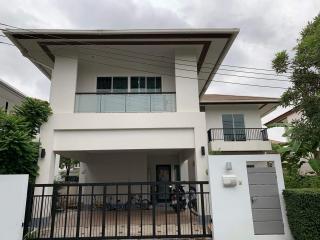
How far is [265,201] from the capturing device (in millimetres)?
7574

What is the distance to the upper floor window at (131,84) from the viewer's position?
12562mm

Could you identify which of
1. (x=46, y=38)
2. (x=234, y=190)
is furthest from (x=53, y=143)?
(x=234, y=190)

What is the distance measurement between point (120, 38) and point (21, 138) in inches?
217

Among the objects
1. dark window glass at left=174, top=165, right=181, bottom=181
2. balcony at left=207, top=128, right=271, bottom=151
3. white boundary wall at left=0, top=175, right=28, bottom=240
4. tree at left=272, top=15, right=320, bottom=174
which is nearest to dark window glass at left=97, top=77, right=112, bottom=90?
white boundary wall at left=0, top=175, right=28, bottom=240

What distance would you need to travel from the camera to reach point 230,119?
19.4 m

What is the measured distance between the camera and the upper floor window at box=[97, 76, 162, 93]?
41.2ft

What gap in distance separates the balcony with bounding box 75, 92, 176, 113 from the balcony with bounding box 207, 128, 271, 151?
747 centimetres

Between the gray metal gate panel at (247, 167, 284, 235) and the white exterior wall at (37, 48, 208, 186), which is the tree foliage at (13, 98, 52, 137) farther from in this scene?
the gray metal gate panel at (247, 167, 284, 235)

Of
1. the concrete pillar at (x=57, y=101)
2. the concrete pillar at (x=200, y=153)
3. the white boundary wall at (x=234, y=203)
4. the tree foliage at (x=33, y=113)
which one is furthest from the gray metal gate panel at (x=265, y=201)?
the tree foliage at (x=33, y=113)

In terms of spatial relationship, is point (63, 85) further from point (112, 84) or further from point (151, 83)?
point (151, 83)

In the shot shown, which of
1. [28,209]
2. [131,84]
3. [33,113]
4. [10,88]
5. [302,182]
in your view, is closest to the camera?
[28,209]

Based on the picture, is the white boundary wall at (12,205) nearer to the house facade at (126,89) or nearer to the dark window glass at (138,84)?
the house facade at (126,89)

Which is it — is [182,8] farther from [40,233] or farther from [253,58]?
[40,233]

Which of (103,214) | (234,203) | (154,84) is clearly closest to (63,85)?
(154,84)
